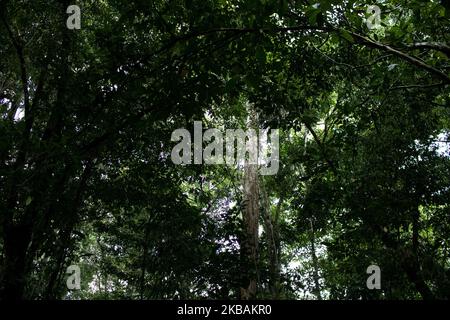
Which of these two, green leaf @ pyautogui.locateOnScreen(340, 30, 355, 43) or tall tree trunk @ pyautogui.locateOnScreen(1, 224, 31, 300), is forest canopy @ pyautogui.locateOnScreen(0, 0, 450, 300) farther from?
green leaf @ pyautogui.locateOnScreen(340, 30, 355, 43)

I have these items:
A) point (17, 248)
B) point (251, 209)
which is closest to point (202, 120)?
point (17, 248)

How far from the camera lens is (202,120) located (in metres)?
5.82

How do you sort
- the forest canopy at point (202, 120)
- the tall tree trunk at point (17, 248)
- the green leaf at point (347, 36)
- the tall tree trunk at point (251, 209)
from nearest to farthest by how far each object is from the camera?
the green leaf at point (347, 36)
the forest canopy at point (202, 120)
the tall tree trunk at point (17, 248)
the tall tree trunk at point (251, 209)

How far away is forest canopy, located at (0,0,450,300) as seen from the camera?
3.84m

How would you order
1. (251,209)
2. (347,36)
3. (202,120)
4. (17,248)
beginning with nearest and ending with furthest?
(347,36) → (17,248) → (202,120) → (251,209)

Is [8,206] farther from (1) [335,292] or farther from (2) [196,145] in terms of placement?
(1) [335,292]

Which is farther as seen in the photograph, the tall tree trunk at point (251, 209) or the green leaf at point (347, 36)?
the tall tree trunk at point (251, 209)

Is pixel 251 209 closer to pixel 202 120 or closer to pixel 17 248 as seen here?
pixel 202 120

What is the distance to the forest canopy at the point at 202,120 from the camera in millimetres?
3844

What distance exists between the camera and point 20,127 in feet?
13.7

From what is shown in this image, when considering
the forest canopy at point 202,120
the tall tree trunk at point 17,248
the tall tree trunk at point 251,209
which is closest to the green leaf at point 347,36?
the forest canopy at point 202,120

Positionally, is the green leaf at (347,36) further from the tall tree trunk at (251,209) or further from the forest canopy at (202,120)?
the tall tree trunk at (251,209)
